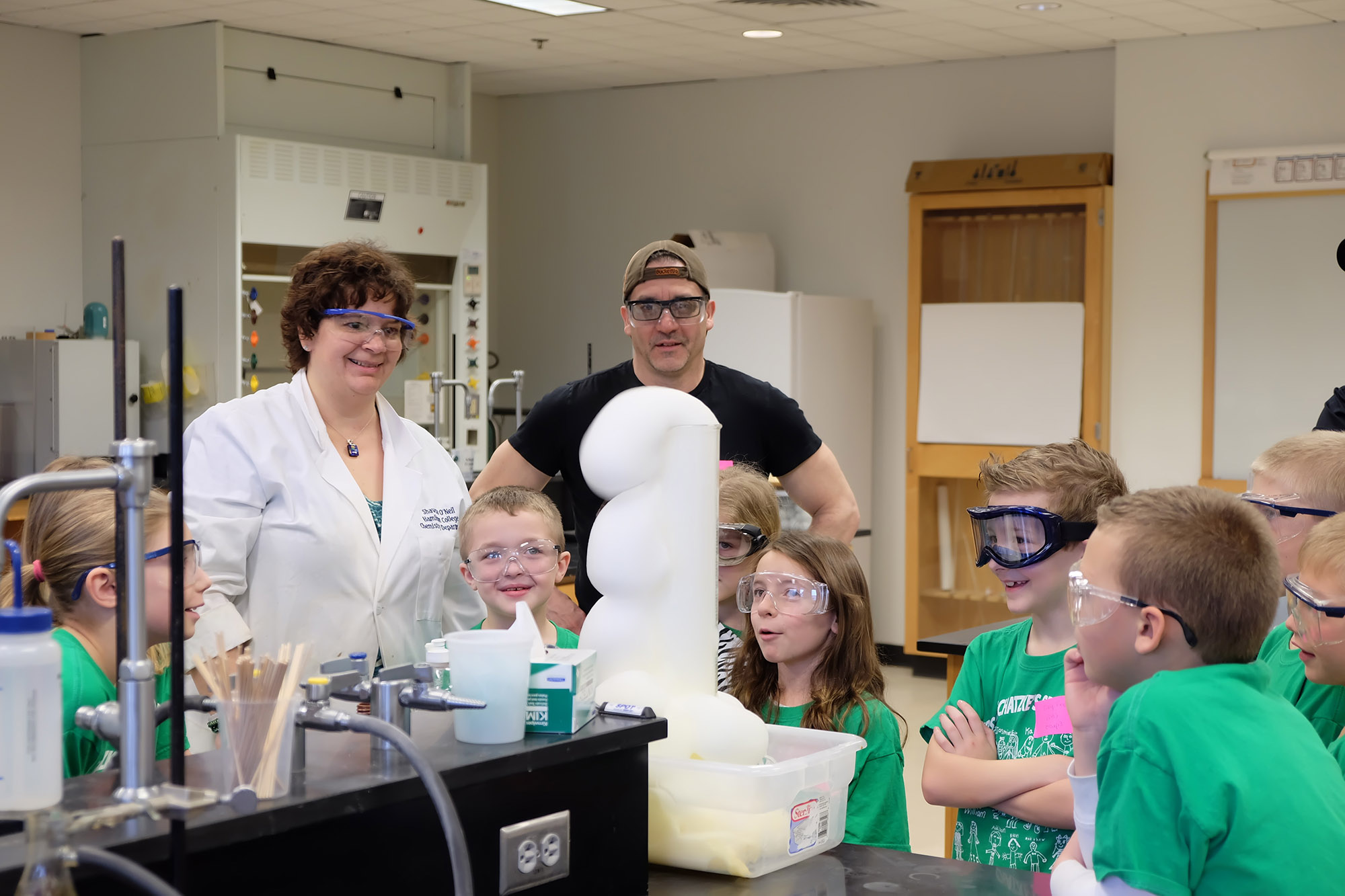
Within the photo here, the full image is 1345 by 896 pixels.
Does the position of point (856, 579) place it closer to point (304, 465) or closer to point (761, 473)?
point (761, 473)

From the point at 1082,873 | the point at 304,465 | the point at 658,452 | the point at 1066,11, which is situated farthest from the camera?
the point at 1066,11

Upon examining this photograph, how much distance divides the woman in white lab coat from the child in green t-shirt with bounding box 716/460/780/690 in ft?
1.48

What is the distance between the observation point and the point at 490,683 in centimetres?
138

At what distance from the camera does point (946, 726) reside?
1861mm

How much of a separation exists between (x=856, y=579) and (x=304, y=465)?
92 centimetres

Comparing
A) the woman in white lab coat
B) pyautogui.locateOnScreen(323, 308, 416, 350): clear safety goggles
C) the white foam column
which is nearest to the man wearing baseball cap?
the woman in white lab coat

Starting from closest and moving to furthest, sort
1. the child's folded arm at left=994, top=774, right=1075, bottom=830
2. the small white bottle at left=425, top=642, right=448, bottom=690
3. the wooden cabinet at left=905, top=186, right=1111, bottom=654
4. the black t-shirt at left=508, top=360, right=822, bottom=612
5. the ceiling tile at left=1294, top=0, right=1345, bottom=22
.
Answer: the small white bottle at left=425, top=642, right=448, bottom=690
the child's folded arm at left=994, top=774, right=1075, bottom=830
the black t-shirt at left=508, top=360, right=822, bottom=612
the ceiling tile at left=1294, top=0, right=1345, bottom=22
the wooden cabinet at left=905, top=186, right=1111, bottom=654

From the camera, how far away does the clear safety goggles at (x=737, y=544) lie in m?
2.36

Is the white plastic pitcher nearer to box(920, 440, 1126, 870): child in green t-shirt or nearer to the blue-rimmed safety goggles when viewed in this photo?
the blue-rimmed safety goggles

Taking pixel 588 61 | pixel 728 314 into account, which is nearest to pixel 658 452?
pixel 728 314

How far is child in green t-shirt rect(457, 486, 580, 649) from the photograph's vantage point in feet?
6.89

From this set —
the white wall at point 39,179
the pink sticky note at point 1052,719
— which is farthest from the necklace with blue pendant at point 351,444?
the white wall at point 39,179

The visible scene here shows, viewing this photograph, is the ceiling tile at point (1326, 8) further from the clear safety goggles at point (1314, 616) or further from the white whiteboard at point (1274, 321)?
the clear safety goggles at point (1314, 616)

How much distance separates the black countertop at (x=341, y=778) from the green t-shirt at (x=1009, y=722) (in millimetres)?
617
